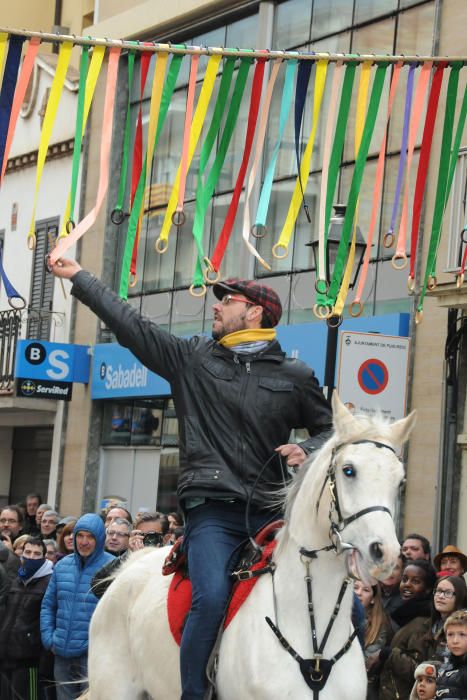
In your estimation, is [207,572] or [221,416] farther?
[221,416]

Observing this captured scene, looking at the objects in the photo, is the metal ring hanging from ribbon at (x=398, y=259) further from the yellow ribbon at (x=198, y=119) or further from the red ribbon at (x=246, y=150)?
the yellow ribbon at (x=198, y=119)

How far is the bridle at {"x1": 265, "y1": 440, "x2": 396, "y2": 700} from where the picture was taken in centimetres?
615

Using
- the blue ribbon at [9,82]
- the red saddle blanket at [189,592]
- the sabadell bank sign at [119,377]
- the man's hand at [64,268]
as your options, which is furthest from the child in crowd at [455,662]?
the sabadell bank sign at [119,377]

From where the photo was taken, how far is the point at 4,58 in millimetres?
7965

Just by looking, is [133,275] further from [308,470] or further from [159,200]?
[159,200]

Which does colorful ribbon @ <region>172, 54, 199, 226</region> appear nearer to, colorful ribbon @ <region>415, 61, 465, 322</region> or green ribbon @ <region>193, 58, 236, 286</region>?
green ribbon @ <region>193, 58, 236, 286</region>

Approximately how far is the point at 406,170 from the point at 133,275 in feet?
6.54

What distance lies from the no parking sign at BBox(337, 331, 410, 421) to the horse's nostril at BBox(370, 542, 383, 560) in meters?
5.89

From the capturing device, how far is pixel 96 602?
38.6 feet

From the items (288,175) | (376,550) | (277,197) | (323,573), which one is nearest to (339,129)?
(323,573)

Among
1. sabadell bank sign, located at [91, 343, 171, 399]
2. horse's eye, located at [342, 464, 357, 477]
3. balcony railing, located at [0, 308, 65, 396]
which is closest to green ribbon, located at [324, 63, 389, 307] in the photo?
horse's eye, located at [342, 464, 357, 477]

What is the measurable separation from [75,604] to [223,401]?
16.9 feet

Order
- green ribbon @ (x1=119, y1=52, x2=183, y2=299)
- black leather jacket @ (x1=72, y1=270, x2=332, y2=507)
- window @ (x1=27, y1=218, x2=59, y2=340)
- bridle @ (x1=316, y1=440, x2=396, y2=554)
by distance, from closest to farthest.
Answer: bridle @ (x1=316, y1=440, x2=396, y2=554) → black leather jacket @ (x1=72, y1=270, x2=332, y2=507) → green ribbon @ (x1=119, y1=52, x2=183, y2=299) → window @ (x1=27, y1=218, x2=59, y2=340)

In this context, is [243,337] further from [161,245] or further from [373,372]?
[373,372]
